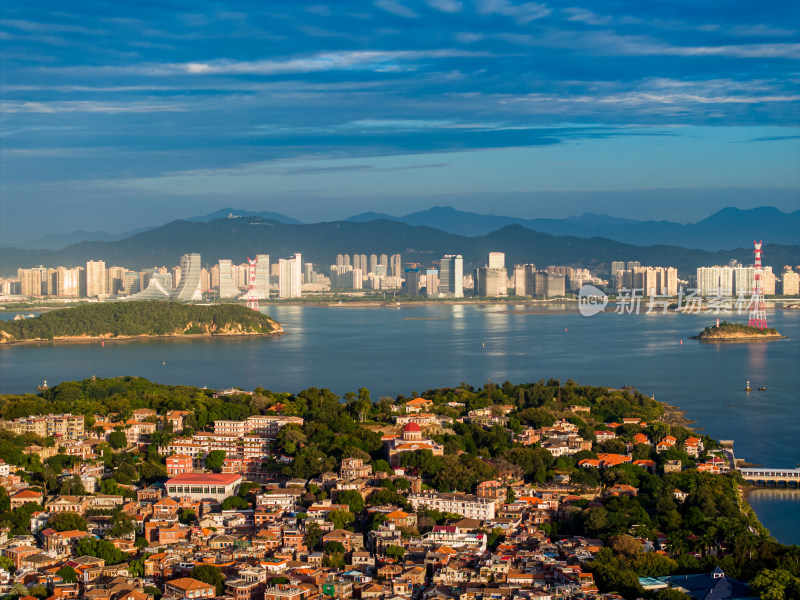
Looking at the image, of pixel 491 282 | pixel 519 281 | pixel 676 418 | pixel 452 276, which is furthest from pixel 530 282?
pixel 676 418

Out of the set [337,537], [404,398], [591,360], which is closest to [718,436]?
[404,398]

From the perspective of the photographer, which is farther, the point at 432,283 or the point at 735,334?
the point at 432,283

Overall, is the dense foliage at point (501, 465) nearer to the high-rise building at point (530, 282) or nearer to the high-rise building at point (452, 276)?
the high-rise building at point (452, 276)

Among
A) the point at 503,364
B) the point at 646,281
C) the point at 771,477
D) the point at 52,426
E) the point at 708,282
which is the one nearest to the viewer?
the point at 771,477

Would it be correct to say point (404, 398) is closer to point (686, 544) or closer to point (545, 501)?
point (545, 501)

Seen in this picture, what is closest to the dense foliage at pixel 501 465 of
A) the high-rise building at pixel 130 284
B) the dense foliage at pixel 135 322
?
the dense foliage at pixel 135 322

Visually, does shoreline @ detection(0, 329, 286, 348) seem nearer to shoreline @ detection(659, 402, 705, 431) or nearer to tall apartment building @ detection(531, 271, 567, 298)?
shoreline @ detection(659, 402, 705, 431)

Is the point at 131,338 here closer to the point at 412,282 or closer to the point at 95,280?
the point at 95,280
